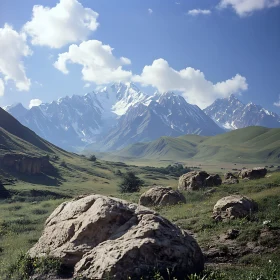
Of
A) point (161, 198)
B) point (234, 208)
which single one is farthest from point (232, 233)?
point (161, 198)

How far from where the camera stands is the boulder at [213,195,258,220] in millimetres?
19953

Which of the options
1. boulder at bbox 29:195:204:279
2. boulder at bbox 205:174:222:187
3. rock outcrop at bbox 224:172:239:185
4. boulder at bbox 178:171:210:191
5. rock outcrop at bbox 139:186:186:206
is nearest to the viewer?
boulder at bbox 29:195:204:279

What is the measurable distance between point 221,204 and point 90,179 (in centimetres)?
11135

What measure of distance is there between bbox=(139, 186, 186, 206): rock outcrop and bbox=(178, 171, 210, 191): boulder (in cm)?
847

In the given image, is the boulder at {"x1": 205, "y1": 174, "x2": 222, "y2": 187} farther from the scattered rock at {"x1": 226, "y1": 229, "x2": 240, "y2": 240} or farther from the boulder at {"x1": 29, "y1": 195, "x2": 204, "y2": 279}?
the boulder at {"x1": 29, "y1": 195, "x2": 204, "y2": 279}

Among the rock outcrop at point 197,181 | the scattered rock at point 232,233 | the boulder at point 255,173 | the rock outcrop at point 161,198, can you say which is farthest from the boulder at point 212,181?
the scattered rock at point 232,233

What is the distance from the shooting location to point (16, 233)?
75.5 ft

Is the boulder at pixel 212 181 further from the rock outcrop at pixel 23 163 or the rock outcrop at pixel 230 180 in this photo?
the rock outcrop at pixel 23 163

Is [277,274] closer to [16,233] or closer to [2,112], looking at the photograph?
[16,233]

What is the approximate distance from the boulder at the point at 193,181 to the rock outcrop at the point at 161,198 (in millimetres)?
8470

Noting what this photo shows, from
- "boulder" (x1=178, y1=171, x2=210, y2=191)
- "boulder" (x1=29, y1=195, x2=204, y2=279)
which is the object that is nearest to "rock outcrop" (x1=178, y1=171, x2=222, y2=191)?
"boulder" (x1=178, y1=171, x2=210, y2=191)

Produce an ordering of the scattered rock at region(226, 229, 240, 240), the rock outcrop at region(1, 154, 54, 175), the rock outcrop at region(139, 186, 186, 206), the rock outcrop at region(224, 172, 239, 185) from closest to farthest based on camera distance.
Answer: the scattered rock at region(226, 229, 240, 240), the rock outcrop at region(139, 186, 186, 206), the rock outcrop at region(224, 172, 239, 185), the rock outcrop at region(1, 154, 54, 175)

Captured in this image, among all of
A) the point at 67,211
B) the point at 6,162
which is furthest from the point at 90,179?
the point at 67,211

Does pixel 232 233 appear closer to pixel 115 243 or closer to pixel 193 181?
pixel 115 243
